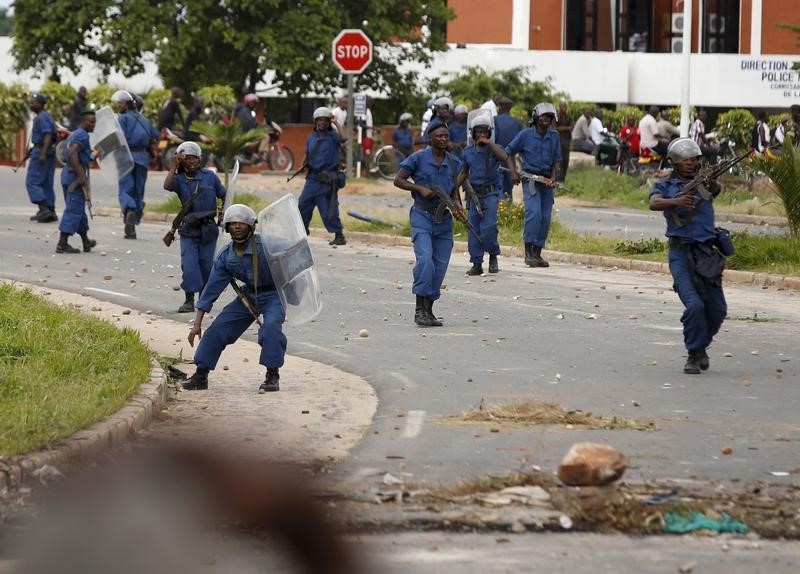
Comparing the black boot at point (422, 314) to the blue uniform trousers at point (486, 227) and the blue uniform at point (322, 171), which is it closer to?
the blue uniform trousers at point (486, 227)

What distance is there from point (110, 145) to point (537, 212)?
5.12m

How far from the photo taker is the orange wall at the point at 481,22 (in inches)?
1973

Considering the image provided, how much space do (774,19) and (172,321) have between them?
4001cm

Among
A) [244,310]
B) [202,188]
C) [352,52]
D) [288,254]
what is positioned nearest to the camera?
[288,254]

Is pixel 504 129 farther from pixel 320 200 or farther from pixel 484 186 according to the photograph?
pixel 484 186

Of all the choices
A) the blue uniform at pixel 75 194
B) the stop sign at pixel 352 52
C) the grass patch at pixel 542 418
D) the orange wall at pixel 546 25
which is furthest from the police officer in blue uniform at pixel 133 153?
the orange wall at pixel 546 25

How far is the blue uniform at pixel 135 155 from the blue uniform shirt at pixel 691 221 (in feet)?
35.4

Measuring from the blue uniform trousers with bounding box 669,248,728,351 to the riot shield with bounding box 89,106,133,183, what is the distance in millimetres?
9499

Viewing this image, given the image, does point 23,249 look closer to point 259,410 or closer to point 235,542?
point 259,410

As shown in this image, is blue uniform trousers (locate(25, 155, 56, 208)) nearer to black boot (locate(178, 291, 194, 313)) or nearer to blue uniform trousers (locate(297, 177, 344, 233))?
blue uniform trousers (locate(297, 177, 344, 233))

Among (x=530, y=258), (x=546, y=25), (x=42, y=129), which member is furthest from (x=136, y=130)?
(x=546, y=25)

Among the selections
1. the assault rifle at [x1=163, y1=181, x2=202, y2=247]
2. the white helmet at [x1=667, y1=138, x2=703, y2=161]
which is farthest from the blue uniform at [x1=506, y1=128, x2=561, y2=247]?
the white helmet at [x1=667, y1=138, x2=703, y2=161]

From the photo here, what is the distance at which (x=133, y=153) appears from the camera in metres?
22.2

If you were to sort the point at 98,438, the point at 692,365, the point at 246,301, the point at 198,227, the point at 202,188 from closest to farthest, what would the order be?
the point at 98,438, the point at 246,301, the point at 692,365, the point at 202,188, the point at 198,227
